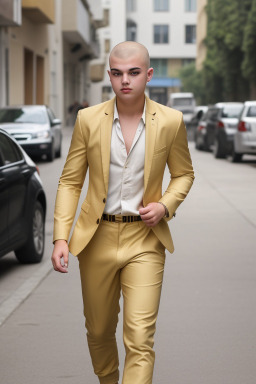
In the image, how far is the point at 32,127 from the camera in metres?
23.8

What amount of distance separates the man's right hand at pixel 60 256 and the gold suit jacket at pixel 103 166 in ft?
0.13

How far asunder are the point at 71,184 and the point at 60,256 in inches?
14.0

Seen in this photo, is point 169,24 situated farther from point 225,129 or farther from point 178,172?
point 178,172

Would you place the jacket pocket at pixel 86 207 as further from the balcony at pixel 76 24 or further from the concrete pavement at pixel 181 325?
the balcony at pixel 76 24

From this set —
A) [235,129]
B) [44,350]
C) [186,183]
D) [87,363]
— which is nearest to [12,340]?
[44,350]

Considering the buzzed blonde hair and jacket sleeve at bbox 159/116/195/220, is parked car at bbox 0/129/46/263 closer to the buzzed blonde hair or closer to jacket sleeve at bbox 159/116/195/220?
jacket sleeve at bbox 159/116/195/220

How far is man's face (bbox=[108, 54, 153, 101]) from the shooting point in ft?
12.6

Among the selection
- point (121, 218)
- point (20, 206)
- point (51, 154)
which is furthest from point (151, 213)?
point (51, 154)

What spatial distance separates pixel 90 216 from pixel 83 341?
207 centimetres

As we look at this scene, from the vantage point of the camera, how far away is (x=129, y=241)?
401 centimetres

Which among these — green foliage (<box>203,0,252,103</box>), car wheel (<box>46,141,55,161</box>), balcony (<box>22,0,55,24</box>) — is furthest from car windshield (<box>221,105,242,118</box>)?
green foliage (<box>203,0,252,103</box>)

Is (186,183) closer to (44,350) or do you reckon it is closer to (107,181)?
(107,181)

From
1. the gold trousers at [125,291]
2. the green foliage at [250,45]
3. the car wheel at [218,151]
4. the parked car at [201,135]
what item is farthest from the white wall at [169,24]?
the gold trousers at [125,291]

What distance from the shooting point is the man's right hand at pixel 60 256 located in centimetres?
393
